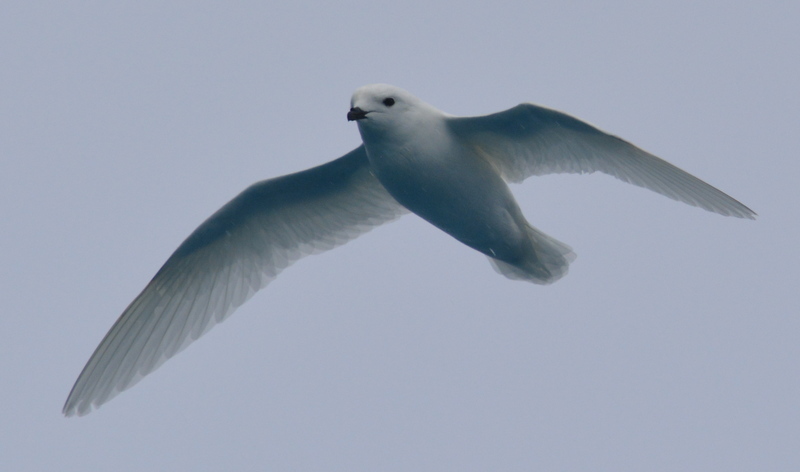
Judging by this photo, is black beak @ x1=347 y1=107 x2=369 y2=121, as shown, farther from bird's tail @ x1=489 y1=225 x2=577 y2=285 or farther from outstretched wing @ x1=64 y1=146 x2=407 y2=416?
bird's tail @ x1=489 y1=225 x2=577 y2=285

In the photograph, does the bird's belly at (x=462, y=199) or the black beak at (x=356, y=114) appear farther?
the bird's belly at (x=462, y=199)

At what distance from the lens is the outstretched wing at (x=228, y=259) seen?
10.3 metres

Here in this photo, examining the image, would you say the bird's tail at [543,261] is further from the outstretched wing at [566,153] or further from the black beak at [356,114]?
the black beak at [356,114]

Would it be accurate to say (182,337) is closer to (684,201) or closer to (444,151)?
(444,151)

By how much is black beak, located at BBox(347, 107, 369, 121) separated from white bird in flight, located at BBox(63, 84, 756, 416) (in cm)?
1

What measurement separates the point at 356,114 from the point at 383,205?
201 centimetres

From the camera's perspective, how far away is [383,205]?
10516mm

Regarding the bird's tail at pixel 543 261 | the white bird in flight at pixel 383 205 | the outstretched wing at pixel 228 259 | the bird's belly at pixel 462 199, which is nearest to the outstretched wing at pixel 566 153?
the white bird in flight at pixel 383 205

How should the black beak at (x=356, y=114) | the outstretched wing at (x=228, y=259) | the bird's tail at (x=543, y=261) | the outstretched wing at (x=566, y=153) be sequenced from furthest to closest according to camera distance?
the outstretched wing at (x=228, y=259), the bird's tail at (x=543, y=261), the outstretched wing at (x=566, y=153), the black beak at (x=356, y=114)

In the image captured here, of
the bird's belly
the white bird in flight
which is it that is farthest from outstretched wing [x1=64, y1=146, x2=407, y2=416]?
the bird's belly

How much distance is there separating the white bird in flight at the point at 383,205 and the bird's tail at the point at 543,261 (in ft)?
0.04

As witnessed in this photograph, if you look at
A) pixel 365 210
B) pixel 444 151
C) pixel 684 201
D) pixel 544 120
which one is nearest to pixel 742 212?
pixel 684 201

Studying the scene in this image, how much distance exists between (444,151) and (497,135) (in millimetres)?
526

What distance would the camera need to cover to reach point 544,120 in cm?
908
